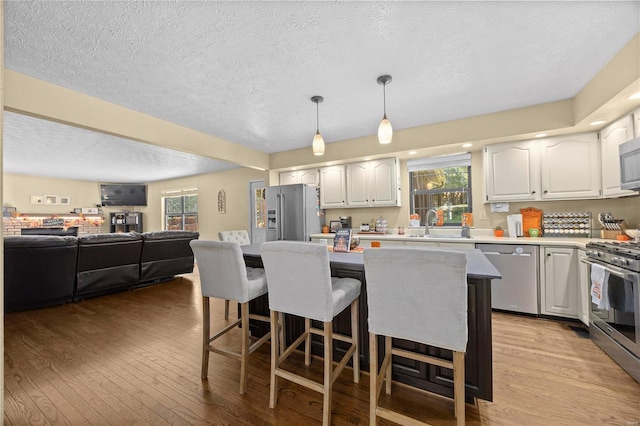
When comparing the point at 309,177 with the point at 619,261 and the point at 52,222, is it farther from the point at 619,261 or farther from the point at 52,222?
the point at 52,222

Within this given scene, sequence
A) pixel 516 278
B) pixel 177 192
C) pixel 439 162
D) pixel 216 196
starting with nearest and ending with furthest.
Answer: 1. pixel 516 278
2. pixel 439 162
3. pixel 216 196
4. pixel 177 192

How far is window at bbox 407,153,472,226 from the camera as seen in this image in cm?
399

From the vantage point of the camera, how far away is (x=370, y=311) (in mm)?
1456

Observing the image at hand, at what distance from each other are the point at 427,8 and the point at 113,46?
89.9 inches

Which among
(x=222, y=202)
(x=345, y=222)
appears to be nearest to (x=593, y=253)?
(x=345, y=222)

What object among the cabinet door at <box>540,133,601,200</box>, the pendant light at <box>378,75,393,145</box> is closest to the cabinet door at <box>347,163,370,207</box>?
the pendant light at <box>378,75,393,145</box>

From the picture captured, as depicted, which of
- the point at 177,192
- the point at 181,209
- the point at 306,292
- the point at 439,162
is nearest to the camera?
the point at 306,292

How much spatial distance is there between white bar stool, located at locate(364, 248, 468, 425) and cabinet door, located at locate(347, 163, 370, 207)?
3.04 m

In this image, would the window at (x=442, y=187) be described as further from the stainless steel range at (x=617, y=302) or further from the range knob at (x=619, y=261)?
the range knob at (x=619, y=261)

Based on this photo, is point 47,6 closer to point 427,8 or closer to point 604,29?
point 427,8

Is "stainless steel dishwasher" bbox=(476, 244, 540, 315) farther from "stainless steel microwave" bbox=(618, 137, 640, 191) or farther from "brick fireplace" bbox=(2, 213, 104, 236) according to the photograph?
"brick fireplace" bbox=(2, 213, 104, 236)

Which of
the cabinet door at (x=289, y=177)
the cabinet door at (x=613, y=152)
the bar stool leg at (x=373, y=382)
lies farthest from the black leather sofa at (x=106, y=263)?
the cabinet door at (x=613, y=152)

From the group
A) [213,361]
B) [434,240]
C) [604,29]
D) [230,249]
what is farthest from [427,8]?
[213,361]

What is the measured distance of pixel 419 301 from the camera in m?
1.34
